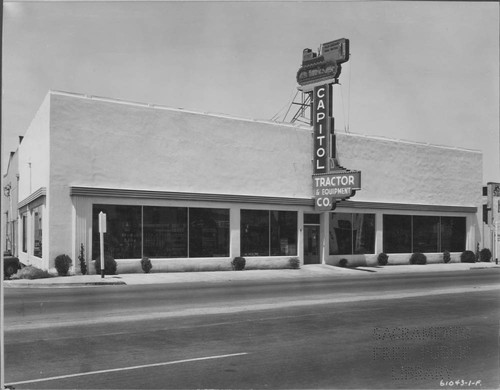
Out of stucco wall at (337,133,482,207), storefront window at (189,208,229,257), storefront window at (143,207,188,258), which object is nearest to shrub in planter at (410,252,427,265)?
stucco wall at (337,133,482,207)

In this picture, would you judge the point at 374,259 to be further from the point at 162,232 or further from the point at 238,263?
the point at 162,232

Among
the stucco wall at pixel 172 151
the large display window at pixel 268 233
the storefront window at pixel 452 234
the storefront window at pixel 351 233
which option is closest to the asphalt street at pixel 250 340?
→ the stucco wall at pixel 172 151

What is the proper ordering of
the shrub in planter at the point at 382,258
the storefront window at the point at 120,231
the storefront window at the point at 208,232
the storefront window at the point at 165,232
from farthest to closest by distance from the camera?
1. the shrub in planter at the point at 382,258
2. the storefront window at the point at 208,232
3. the storefront window at the point at 165,232
4. the storefront window at the point at 120,231

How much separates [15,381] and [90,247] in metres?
15.9

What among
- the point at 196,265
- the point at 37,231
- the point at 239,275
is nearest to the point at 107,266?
the point at 196,265

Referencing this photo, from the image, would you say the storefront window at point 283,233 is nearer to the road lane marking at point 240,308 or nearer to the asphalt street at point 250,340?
the road lane marking at point 240,308

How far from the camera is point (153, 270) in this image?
2350cm

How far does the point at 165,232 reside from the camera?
24125mm

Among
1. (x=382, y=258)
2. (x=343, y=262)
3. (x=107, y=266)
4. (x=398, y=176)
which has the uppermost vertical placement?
(x=398, y=176)

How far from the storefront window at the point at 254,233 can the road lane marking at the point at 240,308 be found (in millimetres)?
10428

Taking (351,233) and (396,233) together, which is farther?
(396,233)

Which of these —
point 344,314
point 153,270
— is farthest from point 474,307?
point 153,270

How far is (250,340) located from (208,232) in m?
16.2

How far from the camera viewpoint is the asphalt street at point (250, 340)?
6922 mm
